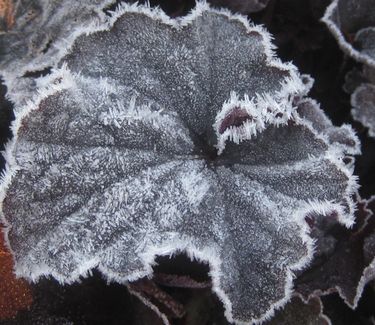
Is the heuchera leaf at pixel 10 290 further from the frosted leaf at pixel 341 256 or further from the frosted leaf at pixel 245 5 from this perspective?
the frosted leaf at pixel 245 5

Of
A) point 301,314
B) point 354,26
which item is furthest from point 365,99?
point 301,314

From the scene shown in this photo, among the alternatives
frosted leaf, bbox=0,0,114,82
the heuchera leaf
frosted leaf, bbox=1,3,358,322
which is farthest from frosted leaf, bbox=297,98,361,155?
the heuchera leaf

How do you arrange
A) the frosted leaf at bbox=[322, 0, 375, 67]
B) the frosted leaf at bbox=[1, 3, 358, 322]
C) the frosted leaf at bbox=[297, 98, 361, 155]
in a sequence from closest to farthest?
the frosted leaf at bbox=[1, 3, 358, 322] → the frosted leaf at bbox=[297, 98, 361, 155] → the frosted leaf at bbox=[322, 0, 375, 67]

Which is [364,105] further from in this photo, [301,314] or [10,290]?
[10,290]

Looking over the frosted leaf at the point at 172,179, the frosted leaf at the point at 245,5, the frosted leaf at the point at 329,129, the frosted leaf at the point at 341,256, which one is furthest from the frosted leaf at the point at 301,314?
the frosted leaf at the point at 245,5

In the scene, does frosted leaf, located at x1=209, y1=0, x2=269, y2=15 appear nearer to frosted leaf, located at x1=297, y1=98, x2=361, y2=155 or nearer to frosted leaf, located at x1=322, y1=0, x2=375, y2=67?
frosted leaf, located at x1=322, y1=0, x2=375, y2=67
